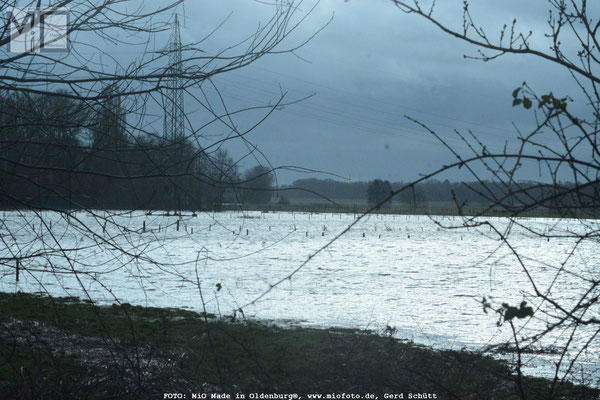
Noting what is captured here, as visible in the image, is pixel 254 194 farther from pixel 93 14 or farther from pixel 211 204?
pixel 93 14

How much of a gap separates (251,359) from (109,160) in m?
3.86

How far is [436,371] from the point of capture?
255 inches

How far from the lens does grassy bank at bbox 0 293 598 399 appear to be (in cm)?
533

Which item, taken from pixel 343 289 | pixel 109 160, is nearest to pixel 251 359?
pixel 109 160

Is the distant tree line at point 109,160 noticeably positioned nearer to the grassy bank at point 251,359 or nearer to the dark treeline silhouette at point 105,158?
the dark treeline silhouette at point 105,158

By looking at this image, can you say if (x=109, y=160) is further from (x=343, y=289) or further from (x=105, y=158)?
(x=343, y=289)

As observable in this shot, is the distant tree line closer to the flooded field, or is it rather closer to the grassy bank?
the flooded field

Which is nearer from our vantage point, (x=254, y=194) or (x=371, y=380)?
(x=254, y=194)

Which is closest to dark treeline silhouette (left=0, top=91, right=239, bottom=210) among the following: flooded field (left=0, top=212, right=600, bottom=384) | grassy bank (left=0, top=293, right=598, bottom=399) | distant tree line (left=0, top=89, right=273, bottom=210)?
distant tree line (left=0, top=89, right=273, bottom=210)

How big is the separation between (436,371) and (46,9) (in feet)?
18.2

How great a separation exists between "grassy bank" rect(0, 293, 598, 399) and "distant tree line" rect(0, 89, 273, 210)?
4.61 feet

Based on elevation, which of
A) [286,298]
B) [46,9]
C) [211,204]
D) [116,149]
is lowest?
[286,298]

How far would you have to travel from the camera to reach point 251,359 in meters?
6.42

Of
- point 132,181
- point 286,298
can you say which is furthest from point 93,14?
point 286,298
